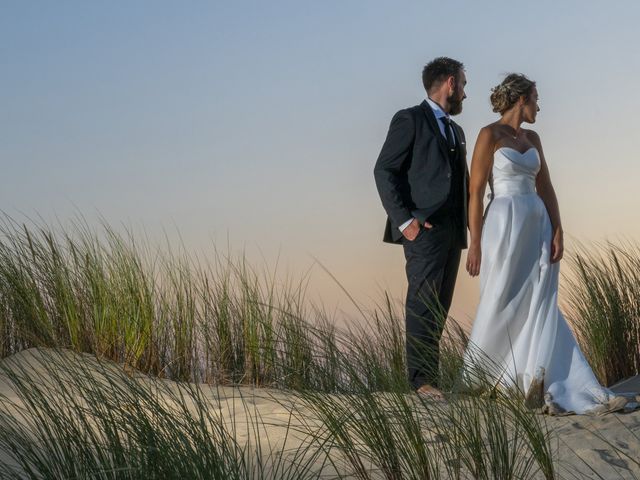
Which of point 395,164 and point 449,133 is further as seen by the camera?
point 449,133

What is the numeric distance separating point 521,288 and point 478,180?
64 cm

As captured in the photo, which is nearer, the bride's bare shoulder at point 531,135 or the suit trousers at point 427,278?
the suit trousers at point 427,278

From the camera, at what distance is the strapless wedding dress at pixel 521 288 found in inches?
211

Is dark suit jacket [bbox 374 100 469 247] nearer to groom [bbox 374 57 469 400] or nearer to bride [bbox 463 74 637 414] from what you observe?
groom [bbox 374 57 469 400]

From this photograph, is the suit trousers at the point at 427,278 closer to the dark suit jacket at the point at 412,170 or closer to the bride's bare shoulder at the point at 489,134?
the dark suit jacket at the point at 412,170

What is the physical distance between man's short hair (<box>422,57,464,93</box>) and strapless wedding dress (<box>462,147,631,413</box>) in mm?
529

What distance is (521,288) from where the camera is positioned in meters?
5.49

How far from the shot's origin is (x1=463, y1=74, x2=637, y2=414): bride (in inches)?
211

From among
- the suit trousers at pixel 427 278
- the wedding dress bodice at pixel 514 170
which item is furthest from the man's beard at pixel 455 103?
the suit trousers at pixel 427 278

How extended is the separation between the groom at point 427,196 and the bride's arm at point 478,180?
0.37ft

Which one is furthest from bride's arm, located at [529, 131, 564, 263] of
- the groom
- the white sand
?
the white sand

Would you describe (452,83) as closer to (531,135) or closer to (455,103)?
(455,103)

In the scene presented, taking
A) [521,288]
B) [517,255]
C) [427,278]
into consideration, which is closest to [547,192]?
[517,255]

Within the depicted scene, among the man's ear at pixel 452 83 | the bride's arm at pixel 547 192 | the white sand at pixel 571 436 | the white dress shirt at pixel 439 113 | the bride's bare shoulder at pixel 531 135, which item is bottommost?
the white sand at pixel 571 436
